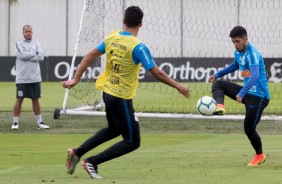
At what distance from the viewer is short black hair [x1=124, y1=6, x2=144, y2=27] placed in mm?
9883

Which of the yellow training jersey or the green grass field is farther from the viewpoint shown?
the green grass field

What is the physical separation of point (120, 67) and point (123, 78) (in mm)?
138

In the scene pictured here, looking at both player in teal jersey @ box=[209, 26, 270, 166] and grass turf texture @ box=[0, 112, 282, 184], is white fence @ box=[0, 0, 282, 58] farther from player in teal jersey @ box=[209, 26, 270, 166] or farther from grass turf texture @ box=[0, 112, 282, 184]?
player in teal jersey @ box=[209, 26, 270, 166]

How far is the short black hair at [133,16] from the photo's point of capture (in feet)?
32.4

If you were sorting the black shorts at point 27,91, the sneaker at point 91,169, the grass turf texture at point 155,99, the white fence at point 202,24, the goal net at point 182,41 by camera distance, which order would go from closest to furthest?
the sneaker at point 91,169 < the black shorts at point 27,91 < the goal net at point 182,41 < the grass turf texture at point 155,99 < the white fence at point 202,24

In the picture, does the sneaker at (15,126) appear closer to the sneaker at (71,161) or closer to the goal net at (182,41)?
the goal net at (182,41)

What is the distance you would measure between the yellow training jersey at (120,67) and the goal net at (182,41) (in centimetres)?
811

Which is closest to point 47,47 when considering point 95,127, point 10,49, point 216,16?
point 10,49

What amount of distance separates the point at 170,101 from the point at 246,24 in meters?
6.70

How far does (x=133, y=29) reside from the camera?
10000mm

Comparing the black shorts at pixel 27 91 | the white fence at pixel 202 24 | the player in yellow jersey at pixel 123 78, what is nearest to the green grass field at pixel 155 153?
the player in yellow jersey at pixel 123 78

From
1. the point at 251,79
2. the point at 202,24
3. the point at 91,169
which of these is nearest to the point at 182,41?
the point at 202,24

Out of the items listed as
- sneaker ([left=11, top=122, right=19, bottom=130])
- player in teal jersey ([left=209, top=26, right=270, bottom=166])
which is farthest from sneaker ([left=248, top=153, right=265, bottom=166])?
sneaker ([left=11, top=122, right=19, bottom=130])

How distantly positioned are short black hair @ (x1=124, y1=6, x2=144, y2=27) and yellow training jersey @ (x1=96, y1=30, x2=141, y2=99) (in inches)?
6.3
